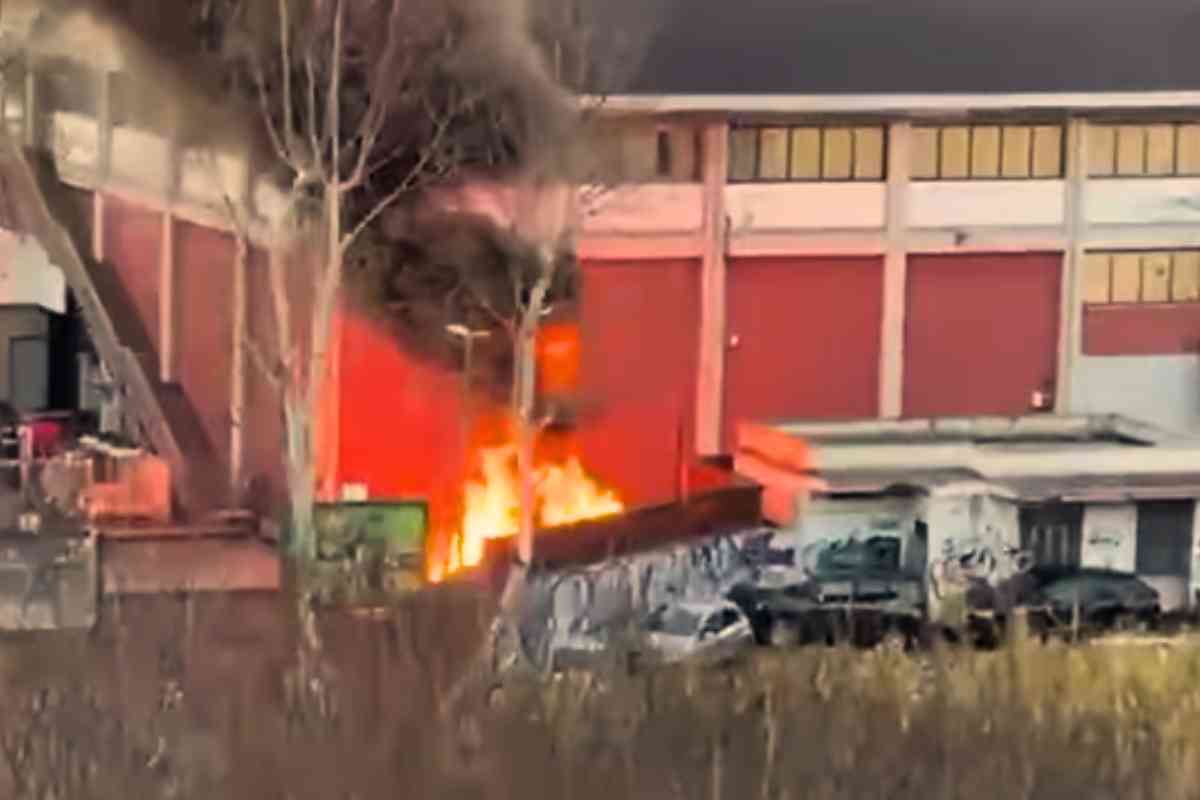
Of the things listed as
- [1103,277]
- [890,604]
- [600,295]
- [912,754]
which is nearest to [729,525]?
[890,604]

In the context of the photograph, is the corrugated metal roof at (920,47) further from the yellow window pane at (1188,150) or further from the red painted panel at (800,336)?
the red painted panel at (800,336)

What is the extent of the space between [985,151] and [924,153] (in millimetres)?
170

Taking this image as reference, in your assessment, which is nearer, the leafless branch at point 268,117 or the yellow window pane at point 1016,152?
the leafless branch at point 268,117

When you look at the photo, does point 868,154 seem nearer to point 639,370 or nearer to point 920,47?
point 920,47

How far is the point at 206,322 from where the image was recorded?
8406 mm

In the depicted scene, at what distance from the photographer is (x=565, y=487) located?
7.54 m

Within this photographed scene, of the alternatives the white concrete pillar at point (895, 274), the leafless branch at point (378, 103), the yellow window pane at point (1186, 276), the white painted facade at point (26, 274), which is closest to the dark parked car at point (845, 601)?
the white concrete pillar at point (895, 274)

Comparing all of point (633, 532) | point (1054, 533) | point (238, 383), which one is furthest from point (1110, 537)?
point (238, 383)

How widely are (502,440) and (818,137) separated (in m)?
1.09

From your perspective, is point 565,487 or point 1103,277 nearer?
point 565,487

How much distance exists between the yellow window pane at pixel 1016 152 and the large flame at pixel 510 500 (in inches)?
52.1

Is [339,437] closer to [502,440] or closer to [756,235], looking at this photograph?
[502,440]

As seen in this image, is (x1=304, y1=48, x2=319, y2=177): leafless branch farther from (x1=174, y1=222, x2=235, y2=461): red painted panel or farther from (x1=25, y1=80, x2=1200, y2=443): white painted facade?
(x1=174, y1=222, x2=235, y2=461): red painted panel

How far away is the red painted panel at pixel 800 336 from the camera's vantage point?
7.89 metres
